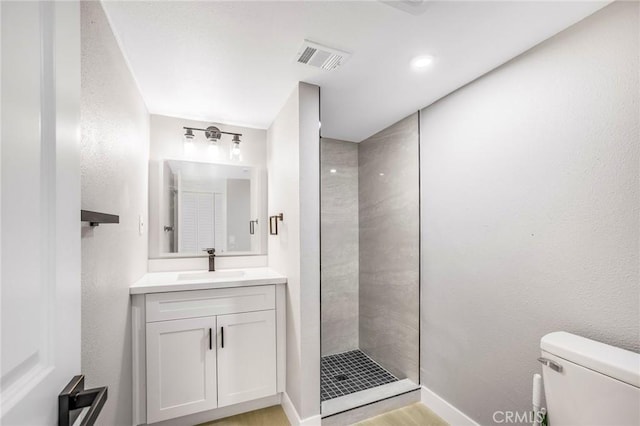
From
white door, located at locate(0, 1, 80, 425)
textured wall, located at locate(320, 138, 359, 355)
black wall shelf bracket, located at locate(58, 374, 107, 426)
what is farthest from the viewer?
textured wall, located at locate(320, 138, 359, 355)

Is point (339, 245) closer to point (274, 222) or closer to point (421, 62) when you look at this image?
point (274, 222)

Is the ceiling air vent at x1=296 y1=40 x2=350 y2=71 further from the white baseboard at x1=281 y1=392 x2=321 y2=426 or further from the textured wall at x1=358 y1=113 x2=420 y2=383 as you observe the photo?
the white baseboard at x1=281 y1=392 x2=321 y2=426

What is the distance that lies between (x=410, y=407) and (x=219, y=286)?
1.67m

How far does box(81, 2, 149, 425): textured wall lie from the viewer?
1.04 m

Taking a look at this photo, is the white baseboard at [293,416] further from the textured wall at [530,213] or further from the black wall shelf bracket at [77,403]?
the black wall shelf bracket at [77,403]

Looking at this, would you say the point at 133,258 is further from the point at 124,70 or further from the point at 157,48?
the point at 157,48

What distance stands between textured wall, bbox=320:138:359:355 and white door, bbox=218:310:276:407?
94 cm

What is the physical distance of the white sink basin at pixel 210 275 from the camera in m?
2.16

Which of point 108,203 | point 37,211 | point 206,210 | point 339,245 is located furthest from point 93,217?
point 339,245

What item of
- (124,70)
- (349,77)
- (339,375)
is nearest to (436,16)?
(349,77)

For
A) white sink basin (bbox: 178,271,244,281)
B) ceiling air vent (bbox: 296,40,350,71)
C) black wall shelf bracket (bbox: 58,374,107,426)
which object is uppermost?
ceiling air vent (bbox: 296,40,350,71)

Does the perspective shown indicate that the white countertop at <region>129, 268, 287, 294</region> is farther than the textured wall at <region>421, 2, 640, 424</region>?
Yes

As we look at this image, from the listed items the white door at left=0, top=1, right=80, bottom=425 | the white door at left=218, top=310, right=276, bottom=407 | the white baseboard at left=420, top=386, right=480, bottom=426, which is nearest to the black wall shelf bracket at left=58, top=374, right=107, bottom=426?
the white door at left=0, top=1, right=80, bottom=425

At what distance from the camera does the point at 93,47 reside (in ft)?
3.60
